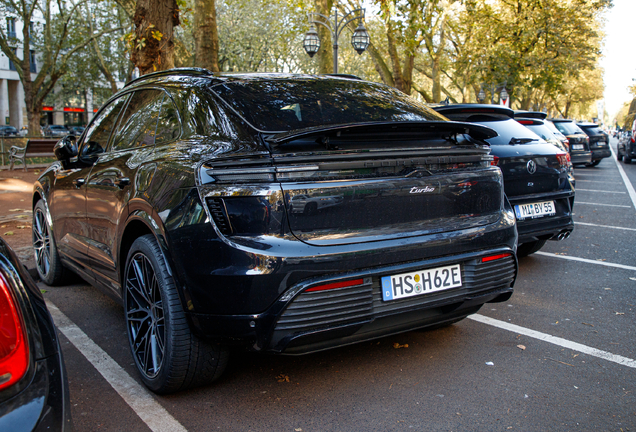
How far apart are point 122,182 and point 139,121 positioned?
0.55 metres

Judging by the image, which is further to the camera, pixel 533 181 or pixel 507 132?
pixel 507 132

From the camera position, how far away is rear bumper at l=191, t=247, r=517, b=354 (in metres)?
2.53

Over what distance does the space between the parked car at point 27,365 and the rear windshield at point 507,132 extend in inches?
180

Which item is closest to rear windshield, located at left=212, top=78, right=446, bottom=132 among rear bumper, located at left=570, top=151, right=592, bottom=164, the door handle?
the door handle

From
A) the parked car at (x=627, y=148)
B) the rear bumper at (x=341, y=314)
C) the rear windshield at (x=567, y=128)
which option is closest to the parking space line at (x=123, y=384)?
the rear bumper at (x=341, y=314)

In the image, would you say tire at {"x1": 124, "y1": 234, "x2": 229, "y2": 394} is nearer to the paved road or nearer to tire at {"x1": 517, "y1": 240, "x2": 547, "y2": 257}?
the paved road

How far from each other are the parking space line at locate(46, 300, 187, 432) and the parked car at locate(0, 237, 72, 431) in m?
1.09

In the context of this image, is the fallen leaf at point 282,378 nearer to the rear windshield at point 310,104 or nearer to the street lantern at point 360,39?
the rear windshield at point 310,104

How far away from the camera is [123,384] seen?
3131mm

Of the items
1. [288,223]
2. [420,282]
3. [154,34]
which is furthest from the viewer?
[154,34]

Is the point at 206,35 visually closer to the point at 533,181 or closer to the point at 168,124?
the point at 533,181

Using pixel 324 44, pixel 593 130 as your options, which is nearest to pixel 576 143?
pixel 593 130

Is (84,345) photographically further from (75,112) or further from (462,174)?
(75,112)

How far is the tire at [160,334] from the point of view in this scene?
278 centimetres
